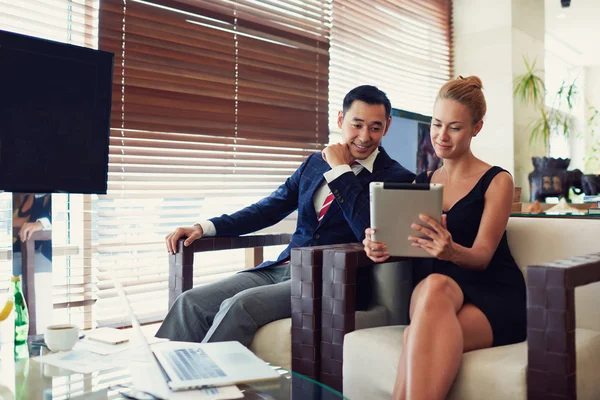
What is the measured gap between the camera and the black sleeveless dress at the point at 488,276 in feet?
5.28

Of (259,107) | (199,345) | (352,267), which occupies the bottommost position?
(199,345)

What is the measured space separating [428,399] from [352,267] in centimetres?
44

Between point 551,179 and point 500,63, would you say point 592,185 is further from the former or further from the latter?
point 500,63

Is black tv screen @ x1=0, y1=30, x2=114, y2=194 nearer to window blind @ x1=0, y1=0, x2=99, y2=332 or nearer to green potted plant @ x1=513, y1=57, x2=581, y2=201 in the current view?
window blind @ x1=0, y1=0, x2=99, y2=332

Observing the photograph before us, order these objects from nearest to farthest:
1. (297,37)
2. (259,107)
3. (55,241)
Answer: (55,241) < (259,107) < (297,37)

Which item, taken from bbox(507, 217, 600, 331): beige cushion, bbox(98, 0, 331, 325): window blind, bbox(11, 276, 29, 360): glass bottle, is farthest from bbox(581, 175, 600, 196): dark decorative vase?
bbox(11, 276, 29, 360): glass bottle

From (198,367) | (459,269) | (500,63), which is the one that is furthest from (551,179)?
(198,367)

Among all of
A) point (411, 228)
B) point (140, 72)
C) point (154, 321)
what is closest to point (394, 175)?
point (411, 228)

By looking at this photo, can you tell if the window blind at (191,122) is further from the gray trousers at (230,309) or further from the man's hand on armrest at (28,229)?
the man's hand on armrest at (28,229)

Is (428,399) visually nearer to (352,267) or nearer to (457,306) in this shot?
(457,306)

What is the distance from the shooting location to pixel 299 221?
2236 millimetres

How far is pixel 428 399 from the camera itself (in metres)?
1.35

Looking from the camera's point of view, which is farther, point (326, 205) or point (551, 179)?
point (551, 179)

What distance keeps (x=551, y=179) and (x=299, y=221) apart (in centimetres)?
285
